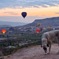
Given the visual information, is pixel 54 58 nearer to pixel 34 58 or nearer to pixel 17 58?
pixel 34 58

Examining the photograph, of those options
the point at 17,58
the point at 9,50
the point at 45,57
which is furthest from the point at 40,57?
the point at 9,50

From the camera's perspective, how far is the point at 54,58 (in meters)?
17.3

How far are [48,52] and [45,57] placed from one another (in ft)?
6.96

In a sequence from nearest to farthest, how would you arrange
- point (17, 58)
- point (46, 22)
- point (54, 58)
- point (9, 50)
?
point (54, 58)
point (17, 58)
point (9, 50)
point (46, 22)

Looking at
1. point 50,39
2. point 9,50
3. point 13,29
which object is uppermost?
point 50,39

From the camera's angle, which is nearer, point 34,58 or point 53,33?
point 34,58

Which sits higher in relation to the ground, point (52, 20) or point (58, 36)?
point (58, 36)

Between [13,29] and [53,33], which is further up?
Answer: [53,33]

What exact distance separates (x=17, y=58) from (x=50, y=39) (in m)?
2.62

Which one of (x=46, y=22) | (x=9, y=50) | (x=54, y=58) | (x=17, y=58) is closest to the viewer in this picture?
(x=54, y=58)

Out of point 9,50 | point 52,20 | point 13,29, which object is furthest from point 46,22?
point 9,50

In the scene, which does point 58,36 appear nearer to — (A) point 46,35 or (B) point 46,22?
(A) point 46,35

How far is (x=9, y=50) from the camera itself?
25516 mm

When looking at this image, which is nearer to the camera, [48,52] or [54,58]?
[54,58]
